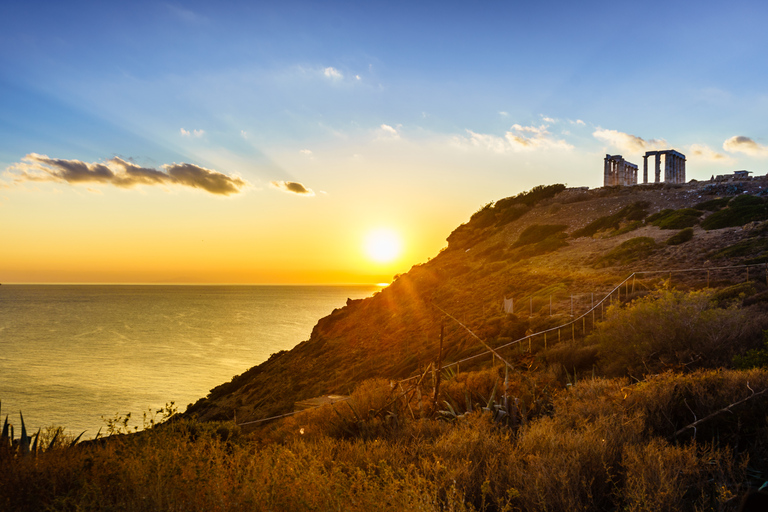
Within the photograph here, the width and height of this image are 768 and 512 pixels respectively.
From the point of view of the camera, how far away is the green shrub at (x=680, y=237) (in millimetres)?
25016

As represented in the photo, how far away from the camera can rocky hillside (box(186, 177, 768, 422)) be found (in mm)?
17672

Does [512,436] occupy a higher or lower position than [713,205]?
lower

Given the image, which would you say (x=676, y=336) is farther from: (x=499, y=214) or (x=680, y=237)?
(x=499, y=214)

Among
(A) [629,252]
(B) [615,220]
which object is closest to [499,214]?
(B) [615,220]

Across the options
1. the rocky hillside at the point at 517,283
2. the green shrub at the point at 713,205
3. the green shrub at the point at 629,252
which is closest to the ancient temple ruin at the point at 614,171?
the rocky hillside at the point at 517,283

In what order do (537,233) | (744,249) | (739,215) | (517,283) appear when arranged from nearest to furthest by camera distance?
(744,249)
(517,283)
(739,215)
(537,233)

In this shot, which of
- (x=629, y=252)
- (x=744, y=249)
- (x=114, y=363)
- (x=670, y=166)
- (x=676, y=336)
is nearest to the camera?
(x=676, y=336)

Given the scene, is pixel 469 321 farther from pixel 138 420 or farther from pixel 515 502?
pixel 138 420

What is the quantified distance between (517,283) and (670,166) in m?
53.0

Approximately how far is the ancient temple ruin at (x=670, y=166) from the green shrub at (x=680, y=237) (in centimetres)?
4419

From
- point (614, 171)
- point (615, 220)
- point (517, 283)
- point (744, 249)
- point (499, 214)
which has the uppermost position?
point (614, 171)

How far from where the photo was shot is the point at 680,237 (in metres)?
25.5

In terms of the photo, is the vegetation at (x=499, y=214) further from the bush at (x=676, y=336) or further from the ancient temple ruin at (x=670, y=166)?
the bush at (x=676, y=336)

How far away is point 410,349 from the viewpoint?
2020 cm
